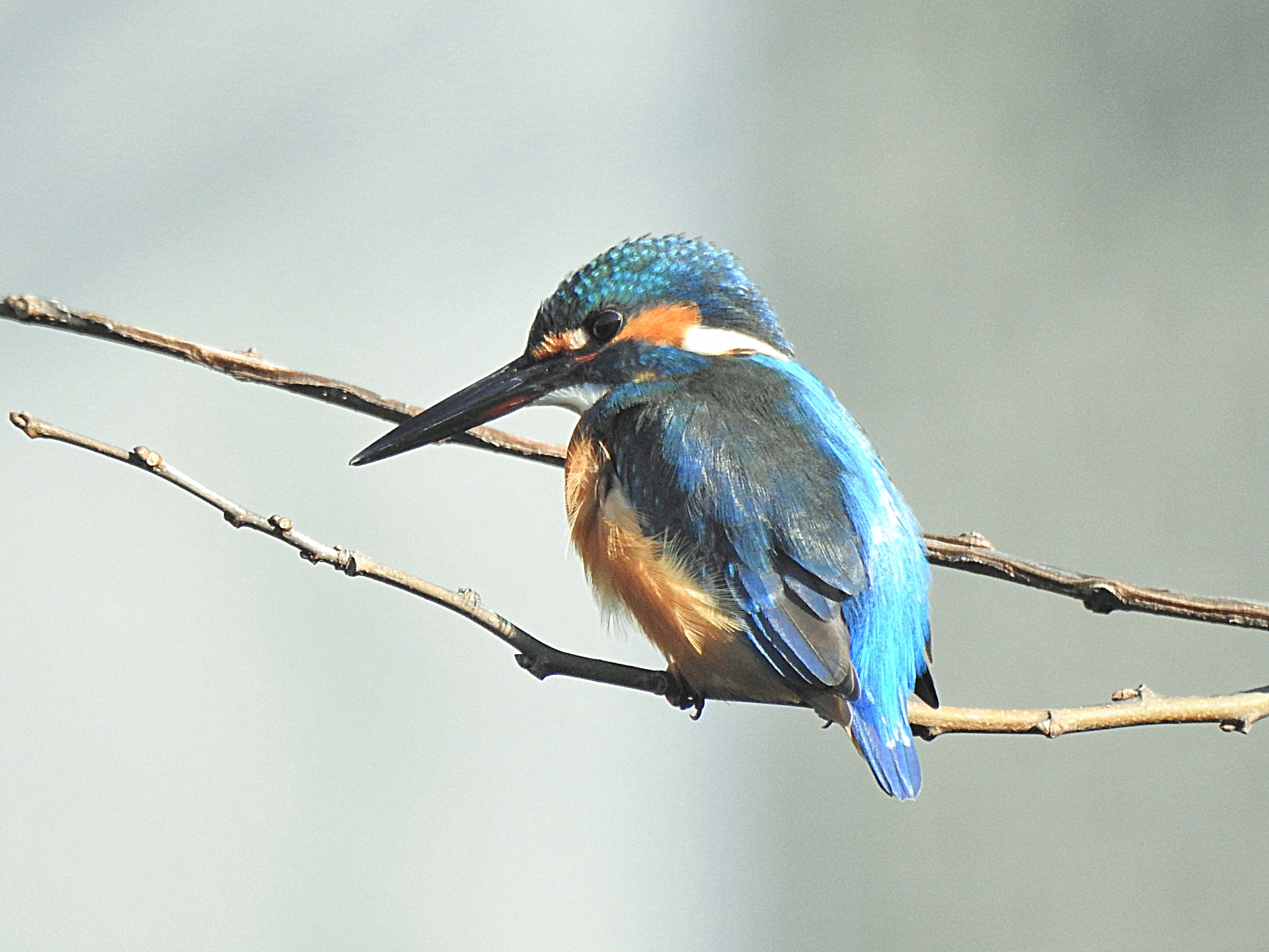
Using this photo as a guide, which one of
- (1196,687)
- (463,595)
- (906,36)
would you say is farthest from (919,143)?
(463,595)

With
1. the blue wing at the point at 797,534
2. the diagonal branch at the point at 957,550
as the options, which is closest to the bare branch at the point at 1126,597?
the diagonal branch at the point at 957,550

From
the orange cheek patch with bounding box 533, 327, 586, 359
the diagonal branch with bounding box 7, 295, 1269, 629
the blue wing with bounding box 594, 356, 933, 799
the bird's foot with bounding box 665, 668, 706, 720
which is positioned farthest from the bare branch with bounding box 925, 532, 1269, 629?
the orange cheek patch with bounding box 533, 327, 586, 359

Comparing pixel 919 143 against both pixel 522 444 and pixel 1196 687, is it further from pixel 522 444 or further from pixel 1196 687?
pixel 522 444

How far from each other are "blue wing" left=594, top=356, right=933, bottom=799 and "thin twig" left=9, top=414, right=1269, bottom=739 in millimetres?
55

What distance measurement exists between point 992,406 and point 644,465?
1337 millimetres

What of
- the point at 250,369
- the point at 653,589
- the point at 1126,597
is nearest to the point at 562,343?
the point at 653,589

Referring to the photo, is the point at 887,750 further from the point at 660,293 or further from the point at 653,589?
the point at 660,293

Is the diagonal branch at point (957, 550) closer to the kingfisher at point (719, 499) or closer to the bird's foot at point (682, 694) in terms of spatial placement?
the kingfisher at point (719, 499)

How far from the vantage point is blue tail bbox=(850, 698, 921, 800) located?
981mm

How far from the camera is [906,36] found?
7.75 ft

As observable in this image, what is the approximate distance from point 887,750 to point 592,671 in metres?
0.25

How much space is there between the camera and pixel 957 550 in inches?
39.5

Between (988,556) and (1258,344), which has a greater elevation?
(1258,344)

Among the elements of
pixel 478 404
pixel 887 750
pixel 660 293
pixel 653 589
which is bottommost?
pixel 887 750
